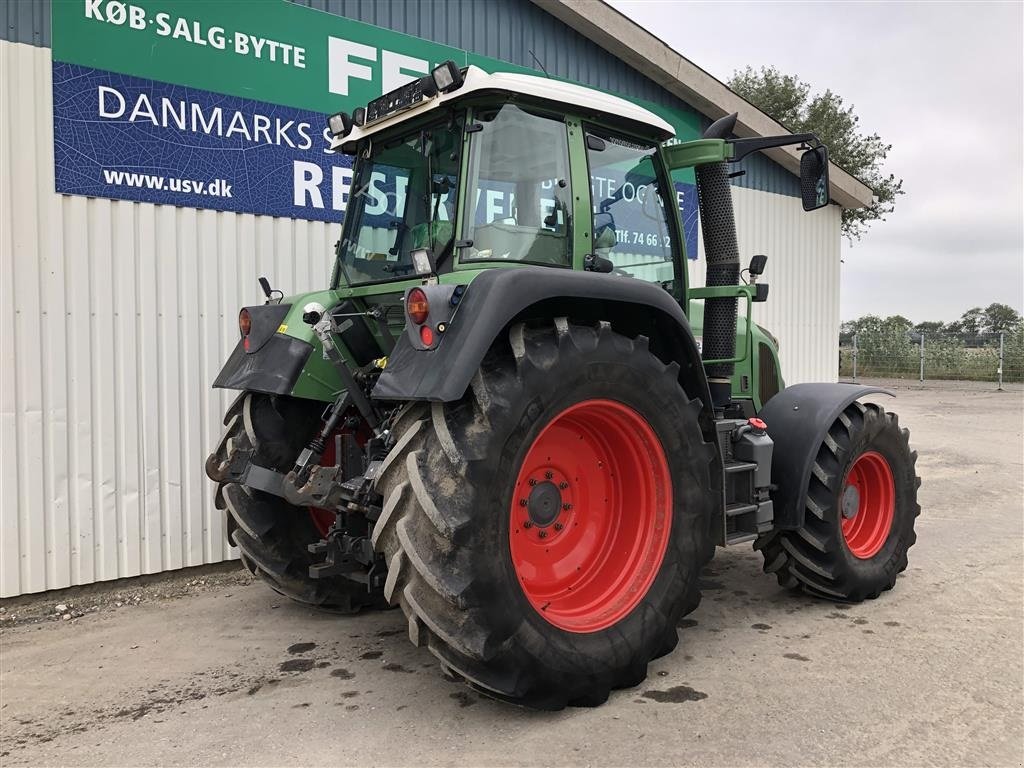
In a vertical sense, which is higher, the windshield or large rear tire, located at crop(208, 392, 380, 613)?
the windshield

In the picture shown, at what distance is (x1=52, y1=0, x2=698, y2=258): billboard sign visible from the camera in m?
4.95

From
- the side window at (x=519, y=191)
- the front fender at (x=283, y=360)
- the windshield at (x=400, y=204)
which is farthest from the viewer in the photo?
the front fender at (x=283, y=360)

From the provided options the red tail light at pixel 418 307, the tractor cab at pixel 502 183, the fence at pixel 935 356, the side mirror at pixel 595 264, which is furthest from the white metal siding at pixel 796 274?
the fence at pixel 935 356

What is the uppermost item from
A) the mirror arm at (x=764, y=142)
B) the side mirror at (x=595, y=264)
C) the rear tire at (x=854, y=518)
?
the mirror arm at (x=764, y=142)

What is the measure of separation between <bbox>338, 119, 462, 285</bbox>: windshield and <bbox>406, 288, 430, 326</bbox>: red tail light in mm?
583

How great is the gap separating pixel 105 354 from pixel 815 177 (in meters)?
4.54

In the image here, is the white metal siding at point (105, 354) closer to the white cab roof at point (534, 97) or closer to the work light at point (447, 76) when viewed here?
the white cab roof at point (534, 97)

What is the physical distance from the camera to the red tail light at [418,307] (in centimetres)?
303

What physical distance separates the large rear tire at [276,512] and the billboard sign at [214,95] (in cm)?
201

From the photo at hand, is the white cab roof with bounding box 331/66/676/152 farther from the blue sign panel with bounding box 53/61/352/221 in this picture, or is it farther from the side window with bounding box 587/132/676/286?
the blue sign panel with bounding box 53/61/352/221

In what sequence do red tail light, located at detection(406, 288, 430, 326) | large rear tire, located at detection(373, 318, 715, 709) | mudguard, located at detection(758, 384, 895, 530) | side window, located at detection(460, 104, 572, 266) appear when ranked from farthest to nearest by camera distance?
mudguard, located at detection(758, 384, 895, 530), side window, located at detection(460, 104, 572, 266), red tail light, located at detection(406, 288, 430, 326), large rear tire, located at detection(373, 318, 715, 709)

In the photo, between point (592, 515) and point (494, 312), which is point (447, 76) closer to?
point (494, 312)

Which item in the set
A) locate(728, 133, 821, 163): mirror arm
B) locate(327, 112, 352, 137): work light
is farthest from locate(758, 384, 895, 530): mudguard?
locate(327, 112, 352, 137): work light

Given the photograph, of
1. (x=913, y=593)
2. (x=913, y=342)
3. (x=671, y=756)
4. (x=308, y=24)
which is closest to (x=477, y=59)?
(x=308, y=24)
